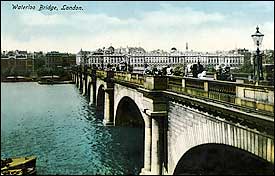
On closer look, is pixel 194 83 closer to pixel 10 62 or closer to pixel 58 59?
pixel 10 62

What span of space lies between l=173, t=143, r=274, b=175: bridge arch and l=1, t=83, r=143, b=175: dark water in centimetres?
576

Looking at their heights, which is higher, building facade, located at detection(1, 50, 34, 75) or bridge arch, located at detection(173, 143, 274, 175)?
building facade, located at detection(1, 50, 34, 75)

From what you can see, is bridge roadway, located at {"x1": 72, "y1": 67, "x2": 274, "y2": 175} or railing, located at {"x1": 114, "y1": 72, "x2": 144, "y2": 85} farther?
railing, located at {"x1": 114, "y1": 72, "x2": 144, "y2": 85}

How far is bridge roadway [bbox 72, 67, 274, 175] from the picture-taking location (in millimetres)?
9688

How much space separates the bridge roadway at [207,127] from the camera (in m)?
9.69

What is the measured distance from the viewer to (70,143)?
29547 millimetres

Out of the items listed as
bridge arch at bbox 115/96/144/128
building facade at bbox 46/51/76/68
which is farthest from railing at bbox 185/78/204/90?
building facade at bbox 46/51/76/68

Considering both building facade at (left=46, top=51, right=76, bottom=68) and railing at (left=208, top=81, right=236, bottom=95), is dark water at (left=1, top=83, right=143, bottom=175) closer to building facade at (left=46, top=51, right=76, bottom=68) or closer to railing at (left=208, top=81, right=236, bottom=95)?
railing at (left=208, top=81, right=236, bottom=95)

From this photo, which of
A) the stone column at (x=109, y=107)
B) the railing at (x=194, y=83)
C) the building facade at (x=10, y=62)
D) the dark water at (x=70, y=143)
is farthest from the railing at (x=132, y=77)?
the railing at (x=194, y=83)

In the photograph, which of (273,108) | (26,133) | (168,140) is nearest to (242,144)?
(273,108)

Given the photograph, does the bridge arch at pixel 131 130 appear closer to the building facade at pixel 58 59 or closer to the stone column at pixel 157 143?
the stone column at pixel 157 143

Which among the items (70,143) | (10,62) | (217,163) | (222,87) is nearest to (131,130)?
(70,143)

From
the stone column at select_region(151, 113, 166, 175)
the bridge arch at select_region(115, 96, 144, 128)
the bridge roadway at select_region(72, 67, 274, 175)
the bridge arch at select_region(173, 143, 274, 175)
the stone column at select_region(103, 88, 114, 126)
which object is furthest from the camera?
the stone column at select_region(103, 88, 114, 126)

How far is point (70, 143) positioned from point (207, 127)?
1871cm
